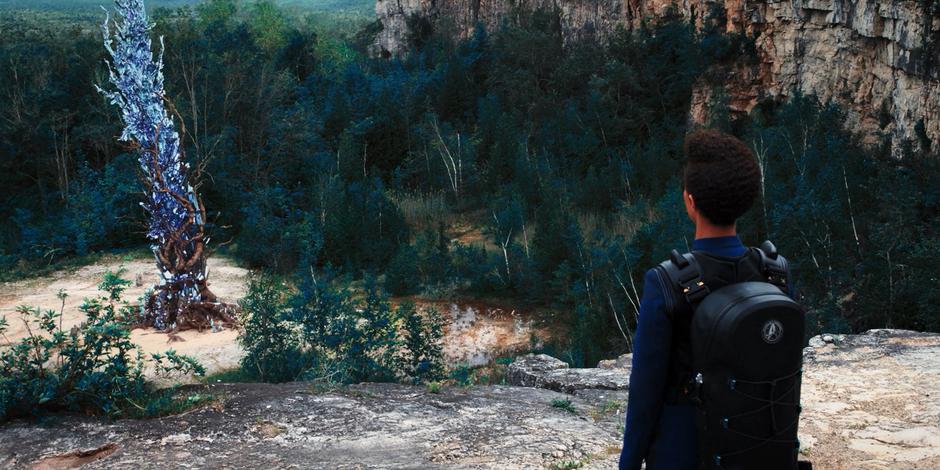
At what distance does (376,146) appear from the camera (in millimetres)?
18578

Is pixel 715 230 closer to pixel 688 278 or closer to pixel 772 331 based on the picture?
pixel 688 278

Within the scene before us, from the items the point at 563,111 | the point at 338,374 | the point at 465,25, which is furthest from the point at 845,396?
the point at 465,25

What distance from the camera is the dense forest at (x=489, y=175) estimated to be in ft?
30.7

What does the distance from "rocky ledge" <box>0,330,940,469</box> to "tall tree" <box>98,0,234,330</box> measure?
475cm

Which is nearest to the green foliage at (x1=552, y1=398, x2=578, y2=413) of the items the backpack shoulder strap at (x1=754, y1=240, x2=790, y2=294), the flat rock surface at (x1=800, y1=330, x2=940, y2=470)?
the flat rock surface at (x1=800, y1=330, x2=940, y2=470)

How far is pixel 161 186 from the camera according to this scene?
31.5 ft

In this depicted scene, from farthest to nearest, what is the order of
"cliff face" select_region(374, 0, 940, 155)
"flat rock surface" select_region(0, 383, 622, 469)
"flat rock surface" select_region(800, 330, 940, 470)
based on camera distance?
"cliff face" select_region(374, 0, 940, 155) → "flat rock surface" select_region(800, 330, 940, 470) → "flat rock surface" select_region(0, 383, 622, 469)

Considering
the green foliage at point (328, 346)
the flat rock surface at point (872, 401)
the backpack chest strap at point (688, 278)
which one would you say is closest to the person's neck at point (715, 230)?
the backpack chest strap at point (688, 278)

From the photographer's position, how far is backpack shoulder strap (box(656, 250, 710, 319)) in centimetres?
240

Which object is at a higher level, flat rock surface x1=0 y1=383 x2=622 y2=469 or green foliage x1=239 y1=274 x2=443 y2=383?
flat rock surface x1=0 y1=383 x2=622 y2=469

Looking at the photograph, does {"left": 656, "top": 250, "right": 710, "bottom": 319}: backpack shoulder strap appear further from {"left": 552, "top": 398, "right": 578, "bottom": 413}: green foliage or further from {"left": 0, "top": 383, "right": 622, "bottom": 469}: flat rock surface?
{"left": 552, "top": 398, "right": 578, "bottom": 413}: green foliage

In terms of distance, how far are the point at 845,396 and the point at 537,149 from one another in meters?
12.5

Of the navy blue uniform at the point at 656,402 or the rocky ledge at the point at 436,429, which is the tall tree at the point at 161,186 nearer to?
the rocky ledge at the point at 436,429

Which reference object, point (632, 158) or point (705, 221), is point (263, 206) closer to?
point (632, 158)
